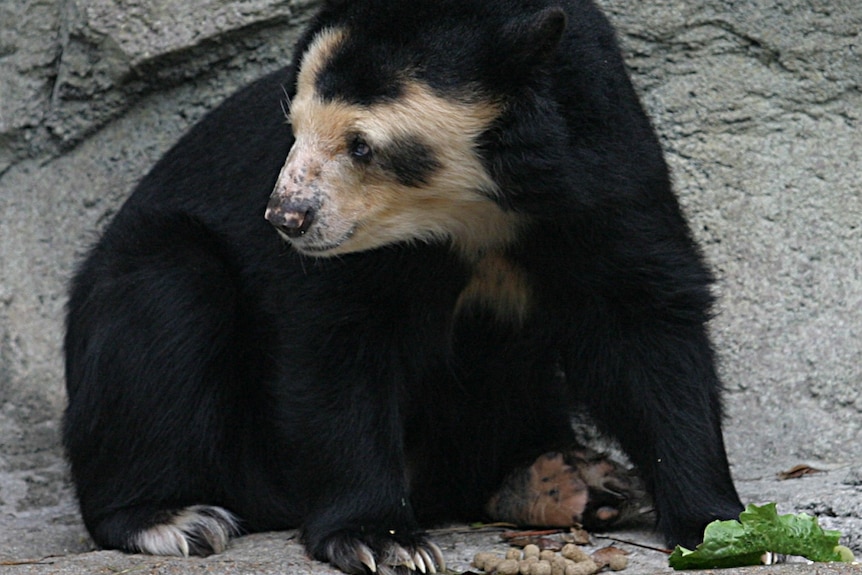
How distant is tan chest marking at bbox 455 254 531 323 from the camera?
4965 mm

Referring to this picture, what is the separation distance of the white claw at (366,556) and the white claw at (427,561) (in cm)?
15

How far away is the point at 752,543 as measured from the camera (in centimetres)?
427

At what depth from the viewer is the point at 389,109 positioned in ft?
14.2

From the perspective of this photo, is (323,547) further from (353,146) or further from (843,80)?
(843,80)

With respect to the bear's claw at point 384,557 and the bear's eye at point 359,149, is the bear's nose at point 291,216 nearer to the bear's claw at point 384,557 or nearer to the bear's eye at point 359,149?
the bear's eye at point 359,149

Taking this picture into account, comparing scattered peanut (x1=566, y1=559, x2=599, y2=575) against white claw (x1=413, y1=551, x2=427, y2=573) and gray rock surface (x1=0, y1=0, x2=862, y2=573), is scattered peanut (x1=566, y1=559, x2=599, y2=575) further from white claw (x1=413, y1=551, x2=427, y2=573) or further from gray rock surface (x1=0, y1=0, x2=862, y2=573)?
gray rock surface (x1=0, y1=0, x2=862, y2=573)

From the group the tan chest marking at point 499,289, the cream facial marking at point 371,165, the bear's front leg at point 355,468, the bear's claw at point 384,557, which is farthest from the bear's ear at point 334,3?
the bear's claw at point 384,557

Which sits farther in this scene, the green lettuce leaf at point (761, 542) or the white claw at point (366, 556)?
the white claw at point (366, 556)

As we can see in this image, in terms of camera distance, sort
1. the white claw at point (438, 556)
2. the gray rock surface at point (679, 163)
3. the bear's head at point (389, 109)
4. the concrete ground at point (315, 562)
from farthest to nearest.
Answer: the gray rock surface at point (679, 163) < the white claw at point (438, 556) < the concrete ground at point (315, 562) < the bear's head at point (389, 109)

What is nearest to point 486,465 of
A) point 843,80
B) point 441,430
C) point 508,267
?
point 441,430

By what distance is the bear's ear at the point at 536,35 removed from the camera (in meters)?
4.26

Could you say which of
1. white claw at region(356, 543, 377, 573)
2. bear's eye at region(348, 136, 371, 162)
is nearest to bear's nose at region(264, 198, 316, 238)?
bear's eye at region(348, 136, 371, 162)

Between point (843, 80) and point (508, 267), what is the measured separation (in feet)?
7.30

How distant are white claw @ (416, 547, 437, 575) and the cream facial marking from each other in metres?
1.00
